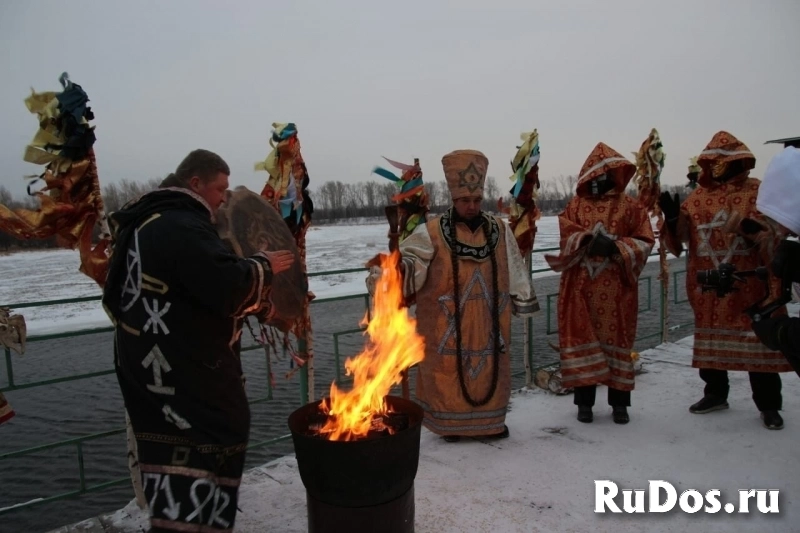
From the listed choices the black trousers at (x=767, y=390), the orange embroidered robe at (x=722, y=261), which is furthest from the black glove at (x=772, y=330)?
the black trousers at (x=767, y=390)

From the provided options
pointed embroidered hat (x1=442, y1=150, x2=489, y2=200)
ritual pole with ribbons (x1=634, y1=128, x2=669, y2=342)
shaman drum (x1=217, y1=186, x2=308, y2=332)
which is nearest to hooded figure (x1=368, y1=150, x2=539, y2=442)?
pointed embroidered hat (x1=442, y1=150, x2=489, y2=200)

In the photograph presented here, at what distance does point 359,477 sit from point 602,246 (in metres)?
2.76

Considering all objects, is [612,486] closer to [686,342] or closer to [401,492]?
[401,492]

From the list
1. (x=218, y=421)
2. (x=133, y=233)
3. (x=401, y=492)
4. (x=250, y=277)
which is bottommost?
(x=401, y=492)

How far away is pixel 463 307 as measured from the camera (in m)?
4.38

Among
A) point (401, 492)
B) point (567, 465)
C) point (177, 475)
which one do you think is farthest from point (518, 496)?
point (177, 475)

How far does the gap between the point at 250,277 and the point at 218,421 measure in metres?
0.63

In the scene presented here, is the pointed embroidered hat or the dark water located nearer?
the pointed embroidered hat

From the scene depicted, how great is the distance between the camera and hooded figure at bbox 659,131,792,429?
450 cm

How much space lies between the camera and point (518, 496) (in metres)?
3.57

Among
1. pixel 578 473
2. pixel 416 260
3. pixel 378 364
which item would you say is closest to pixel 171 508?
pixel 378 364

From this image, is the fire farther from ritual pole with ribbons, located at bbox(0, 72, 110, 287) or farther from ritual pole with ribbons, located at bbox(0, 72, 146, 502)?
ritual pole with ribbons, located at bbox(0, 72, 110, 287)

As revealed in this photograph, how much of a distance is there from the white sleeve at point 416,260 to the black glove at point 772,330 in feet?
7.16

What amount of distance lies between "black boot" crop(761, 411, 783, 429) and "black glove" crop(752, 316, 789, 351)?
7.00 ft
